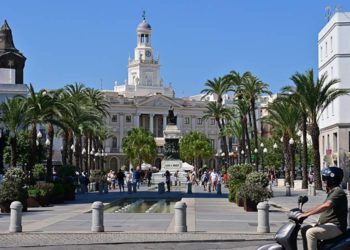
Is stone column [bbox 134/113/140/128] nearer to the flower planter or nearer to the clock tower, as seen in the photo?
the clock tower

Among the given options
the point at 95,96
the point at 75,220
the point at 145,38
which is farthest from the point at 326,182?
the point at 145,38

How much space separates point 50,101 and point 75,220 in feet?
73.0

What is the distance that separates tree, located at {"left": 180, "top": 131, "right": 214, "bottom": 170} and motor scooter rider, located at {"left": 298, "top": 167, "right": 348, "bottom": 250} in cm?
11994

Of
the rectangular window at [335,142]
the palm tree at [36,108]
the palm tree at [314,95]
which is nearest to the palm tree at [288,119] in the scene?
the rectangular window at [335,142]

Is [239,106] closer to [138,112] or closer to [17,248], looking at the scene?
[17,248]

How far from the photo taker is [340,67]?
62594 millimetres

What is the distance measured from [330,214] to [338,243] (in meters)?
0.46

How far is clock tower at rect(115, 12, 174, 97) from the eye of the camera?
169m

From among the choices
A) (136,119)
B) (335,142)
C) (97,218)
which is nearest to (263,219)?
(97,218)

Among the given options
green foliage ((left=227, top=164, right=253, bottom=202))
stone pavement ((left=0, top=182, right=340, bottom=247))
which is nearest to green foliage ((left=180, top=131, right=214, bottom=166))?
green foliage ((left=227, top=164, right=253, bottom=202))

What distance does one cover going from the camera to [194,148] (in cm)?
13062

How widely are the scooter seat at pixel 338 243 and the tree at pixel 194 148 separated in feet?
394

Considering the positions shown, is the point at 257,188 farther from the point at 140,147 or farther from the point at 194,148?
the point at 194,148

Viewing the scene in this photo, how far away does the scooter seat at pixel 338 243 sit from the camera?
10.2 meters
